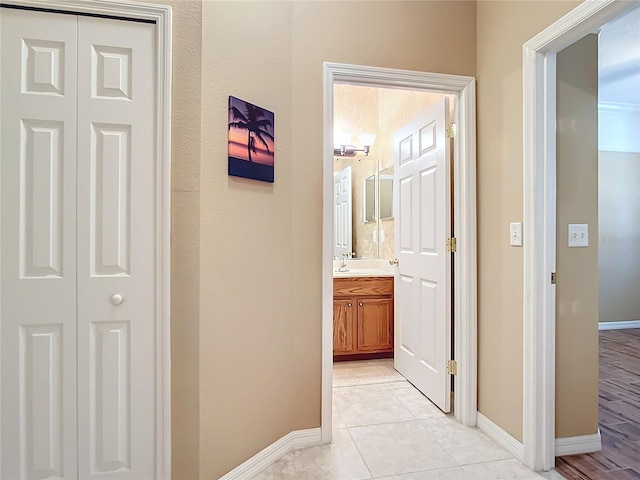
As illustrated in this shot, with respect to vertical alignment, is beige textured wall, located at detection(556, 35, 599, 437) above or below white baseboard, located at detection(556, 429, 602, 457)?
above

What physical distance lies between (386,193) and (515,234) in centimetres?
199

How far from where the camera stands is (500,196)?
200 cm

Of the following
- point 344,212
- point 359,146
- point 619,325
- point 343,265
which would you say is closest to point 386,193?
point 344,212

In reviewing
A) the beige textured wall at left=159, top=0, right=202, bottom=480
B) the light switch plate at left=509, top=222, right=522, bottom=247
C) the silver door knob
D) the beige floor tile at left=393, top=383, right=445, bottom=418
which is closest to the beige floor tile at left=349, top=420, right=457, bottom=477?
the beige floor tile at left=393, top=383, right=445, bottom=418

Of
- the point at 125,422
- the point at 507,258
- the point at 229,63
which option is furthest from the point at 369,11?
the point at 125,422

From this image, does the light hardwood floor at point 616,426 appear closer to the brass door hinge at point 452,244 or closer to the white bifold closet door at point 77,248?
the brass door hinge at point 452,244

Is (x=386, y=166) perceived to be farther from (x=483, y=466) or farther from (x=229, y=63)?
(x=483, y=466)

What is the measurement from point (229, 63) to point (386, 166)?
7.75 feet

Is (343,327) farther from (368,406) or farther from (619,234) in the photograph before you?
(619,234)

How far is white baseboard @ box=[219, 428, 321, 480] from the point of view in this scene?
1.67 meters

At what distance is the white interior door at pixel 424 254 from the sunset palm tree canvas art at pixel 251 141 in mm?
1173

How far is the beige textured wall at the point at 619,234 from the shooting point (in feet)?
15.1

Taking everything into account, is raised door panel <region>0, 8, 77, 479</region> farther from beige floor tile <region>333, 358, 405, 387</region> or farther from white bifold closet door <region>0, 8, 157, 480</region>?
Answer: beige floor tile <region>333, 358, 405, 387</region>

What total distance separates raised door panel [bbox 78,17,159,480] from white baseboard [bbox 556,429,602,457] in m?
1.98
